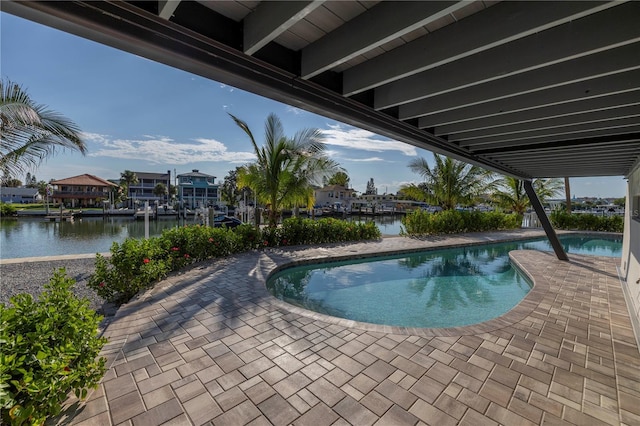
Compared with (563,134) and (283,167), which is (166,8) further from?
(283,167)

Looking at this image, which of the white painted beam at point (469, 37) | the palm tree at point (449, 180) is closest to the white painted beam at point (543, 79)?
the white painted beam at point (469, 37)

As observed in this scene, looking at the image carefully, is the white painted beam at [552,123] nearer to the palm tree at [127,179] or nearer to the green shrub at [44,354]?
the green shrub at [44,354]

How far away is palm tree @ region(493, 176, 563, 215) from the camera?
56.0 feet

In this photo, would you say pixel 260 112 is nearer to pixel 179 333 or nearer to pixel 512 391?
pixel 179 333

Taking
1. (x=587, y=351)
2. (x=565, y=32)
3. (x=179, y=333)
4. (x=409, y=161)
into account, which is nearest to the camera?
(x=565, y=32)

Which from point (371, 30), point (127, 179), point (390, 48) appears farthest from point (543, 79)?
point (127, 179)

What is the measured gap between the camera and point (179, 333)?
10.6 ft

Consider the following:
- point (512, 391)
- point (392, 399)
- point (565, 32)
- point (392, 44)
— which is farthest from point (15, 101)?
point (512, 391)

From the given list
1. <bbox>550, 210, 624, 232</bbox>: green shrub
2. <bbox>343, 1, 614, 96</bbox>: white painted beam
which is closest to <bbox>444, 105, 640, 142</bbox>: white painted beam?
<bbox>343, 1, 614, 96</bbox>: white painted beam

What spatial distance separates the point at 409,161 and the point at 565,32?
41.7 ft

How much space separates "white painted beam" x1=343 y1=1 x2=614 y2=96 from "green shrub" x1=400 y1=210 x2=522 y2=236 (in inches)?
431

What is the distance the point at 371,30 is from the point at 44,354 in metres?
3.06

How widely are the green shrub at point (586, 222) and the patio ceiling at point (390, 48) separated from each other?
17.1m

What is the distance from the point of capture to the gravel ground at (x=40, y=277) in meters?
4.37
